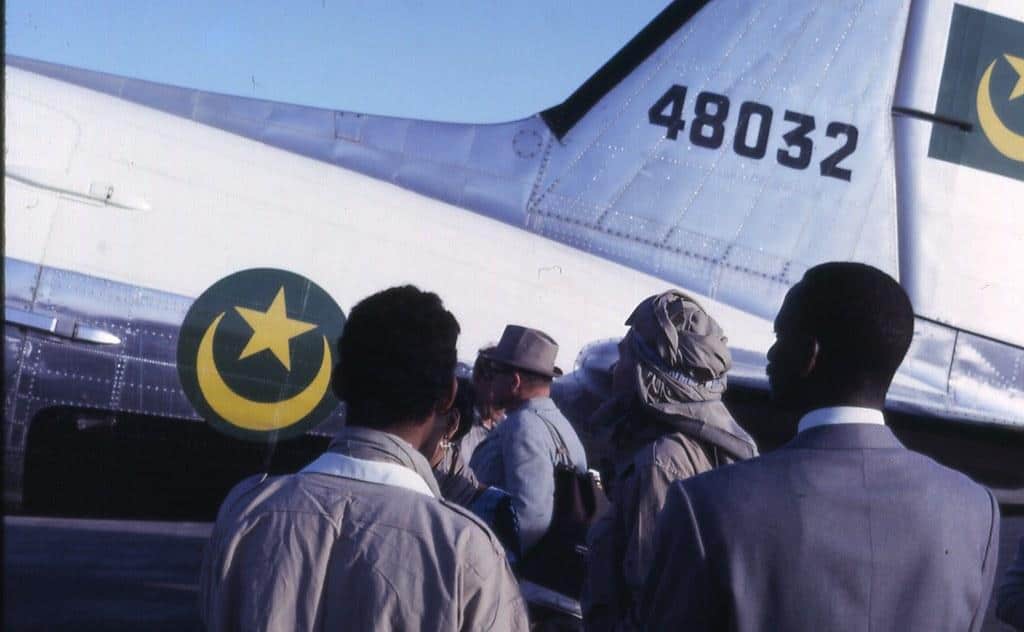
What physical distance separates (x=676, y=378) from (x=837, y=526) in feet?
3.27

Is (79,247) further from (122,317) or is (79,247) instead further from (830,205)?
(830,205)

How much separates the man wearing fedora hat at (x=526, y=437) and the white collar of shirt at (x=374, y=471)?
147cm

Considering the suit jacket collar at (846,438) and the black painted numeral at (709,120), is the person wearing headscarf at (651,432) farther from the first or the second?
the black painted numeral at (709,120)

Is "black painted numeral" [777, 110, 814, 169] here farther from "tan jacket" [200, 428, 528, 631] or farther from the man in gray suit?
"tan jacket" [200, 428, 528, 631]

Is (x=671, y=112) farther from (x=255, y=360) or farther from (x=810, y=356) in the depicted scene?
(x=810, y=356)

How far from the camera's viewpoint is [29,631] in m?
5.67

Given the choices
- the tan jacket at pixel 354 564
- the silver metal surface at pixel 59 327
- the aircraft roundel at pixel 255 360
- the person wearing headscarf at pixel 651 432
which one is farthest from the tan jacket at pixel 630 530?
the silver metal surface at pixel 59 327

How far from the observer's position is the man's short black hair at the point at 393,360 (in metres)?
1.71

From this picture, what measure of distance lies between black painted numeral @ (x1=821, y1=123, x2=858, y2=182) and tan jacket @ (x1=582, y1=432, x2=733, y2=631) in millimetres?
4025

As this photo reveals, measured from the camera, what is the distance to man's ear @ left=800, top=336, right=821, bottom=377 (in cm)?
175

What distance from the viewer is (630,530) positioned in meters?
2.32

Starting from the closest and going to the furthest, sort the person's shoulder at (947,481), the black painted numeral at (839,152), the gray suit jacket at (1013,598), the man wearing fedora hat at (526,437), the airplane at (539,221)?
the person's shoulder at (947,481)
the gray suit jacket at (1013,598)
the man wearing fedora hat at (526,437)
the airplane at (539,221)
the black painted numeral at (839,152)

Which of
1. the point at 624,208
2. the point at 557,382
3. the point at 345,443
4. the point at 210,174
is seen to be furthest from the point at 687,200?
the point at 345,443

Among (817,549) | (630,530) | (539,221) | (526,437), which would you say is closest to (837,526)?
(817,549)
